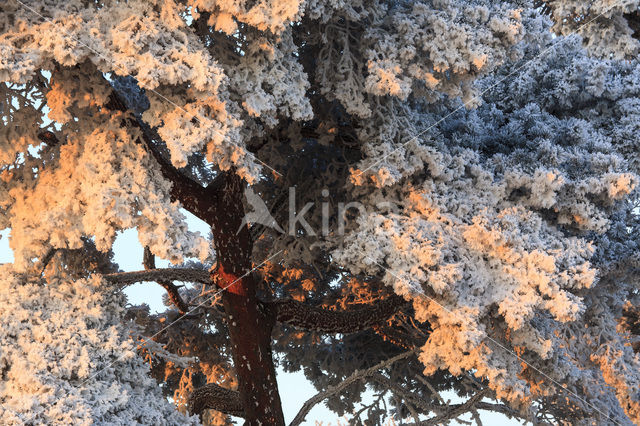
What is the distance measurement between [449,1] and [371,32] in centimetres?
71

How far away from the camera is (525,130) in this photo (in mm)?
7977

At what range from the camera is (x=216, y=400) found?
875 cm

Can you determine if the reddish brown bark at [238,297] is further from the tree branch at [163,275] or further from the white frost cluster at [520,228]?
the white frost cluster at [520,228]

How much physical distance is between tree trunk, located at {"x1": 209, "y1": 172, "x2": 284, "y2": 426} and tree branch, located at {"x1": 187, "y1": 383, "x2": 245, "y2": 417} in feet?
2.32

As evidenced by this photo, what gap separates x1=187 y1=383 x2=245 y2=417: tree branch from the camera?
860 cm

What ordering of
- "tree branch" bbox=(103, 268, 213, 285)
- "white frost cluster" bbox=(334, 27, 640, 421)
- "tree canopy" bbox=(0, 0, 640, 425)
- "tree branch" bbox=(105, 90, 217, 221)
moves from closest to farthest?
"tree canopy" bbox=(0, 0, 640, 425) < "white frost cluster" bbox=(334, 27, 640, 421) < "tree branch" bbox=(103, 268, 213, 285) < "tree branch" bbox=(105, 90, 217, 221)

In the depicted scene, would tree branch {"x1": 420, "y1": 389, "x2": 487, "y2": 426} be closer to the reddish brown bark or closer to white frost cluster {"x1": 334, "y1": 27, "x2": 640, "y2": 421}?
white frost cluster {"x1": 334, "y1": 27, "x2": 640, "y2": 421}

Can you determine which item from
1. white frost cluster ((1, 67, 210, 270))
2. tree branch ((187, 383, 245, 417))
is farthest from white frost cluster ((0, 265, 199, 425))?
tree branch ((187, 383, 245, 417))

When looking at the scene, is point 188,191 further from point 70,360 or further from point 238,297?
point 70,360

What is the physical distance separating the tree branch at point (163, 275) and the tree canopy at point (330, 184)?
0.03 metres

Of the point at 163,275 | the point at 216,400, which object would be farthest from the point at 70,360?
the point at 216,400

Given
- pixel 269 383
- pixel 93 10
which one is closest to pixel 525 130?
pixel 269 383

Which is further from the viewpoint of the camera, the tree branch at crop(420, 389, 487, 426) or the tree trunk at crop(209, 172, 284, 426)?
the tree branch at crop(420, 389, 487, 426)

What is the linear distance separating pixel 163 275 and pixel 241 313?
0.84 meters
